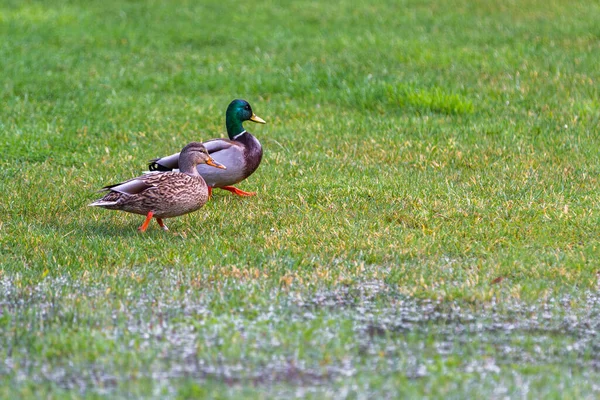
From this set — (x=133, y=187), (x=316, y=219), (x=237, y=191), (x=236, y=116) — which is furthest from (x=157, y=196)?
(x=236, y=116)

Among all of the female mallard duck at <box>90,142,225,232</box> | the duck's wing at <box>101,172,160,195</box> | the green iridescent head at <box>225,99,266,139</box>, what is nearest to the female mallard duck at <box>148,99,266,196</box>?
the green iridescent head at <box>225,99,266,139</box>

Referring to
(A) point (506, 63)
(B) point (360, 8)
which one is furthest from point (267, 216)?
(B) point (360, 8)

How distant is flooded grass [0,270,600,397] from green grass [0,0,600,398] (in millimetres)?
17

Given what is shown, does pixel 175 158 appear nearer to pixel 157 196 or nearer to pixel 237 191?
pixel 237 191

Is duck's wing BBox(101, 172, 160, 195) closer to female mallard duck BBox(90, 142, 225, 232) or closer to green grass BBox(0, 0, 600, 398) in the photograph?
female mallard duck BBox(90, 142, 225, 232)

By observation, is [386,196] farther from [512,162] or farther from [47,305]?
[47,305]

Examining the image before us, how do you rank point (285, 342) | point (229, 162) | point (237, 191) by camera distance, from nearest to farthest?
1. point (285, 342)
2. point (229, 162)
3. point (237, 191)

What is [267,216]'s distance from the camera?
8000mm

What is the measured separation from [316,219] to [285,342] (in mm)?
2642

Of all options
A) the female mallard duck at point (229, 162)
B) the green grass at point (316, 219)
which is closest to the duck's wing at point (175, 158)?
the female mallard duck at point (229, 162)

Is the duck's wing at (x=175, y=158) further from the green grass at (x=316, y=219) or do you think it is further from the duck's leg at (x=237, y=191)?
the green grass at (x=316, y=219)

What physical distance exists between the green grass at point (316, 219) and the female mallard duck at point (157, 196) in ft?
0.78

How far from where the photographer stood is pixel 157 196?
7.36 meters

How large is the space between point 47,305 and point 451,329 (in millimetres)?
2470
